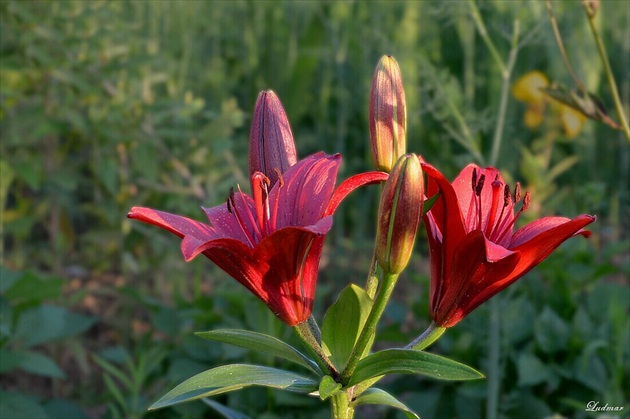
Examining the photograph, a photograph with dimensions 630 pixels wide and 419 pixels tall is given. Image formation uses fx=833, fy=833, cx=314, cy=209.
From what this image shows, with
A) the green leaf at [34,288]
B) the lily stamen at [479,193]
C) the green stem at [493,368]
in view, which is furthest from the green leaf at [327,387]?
the green leaf at [34,288]

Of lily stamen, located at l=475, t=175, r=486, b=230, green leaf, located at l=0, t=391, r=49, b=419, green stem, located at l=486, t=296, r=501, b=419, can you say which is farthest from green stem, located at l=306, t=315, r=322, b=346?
green leaf, located at l=0, t=391, r=49, b=419

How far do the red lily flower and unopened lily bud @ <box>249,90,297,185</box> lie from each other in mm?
31

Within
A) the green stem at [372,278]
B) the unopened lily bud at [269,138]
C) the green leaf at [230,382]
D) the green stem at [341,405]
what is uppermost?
the unopened lily bud at [269,138]

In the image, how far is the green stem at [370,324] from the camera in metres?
0.91

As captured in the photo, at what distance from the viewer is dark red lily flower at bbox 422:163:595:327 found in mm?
893

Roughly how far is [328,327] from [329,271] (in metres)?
2.03

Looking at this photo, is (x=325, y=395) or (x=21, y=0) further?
(x=21, y=0)

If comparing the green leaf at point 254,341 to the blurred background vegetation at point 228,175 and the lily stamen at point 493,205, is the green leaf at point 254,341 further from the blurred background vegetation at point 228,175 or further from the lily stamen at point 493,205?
the blurred background vegetation at point 228,175

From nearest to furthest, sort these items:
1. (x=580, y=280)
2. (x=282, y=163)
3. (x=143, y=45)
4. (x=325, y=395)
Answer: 1. (x=325, y=395)
2. (x=282, y=163)
3. (x=580, y=280)
4. (x=143, y=45)

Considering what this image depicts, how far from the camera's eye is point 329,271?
3.00m

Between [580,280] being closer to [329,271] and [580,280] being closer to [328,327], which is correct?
[329,271]

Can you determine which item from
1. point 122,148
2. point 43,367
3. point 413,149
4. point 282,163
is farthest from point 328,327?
point 413,149

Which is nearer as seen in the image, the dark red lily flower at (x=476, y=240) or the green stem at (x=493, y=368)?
the dark red lily flower at (x=476, y=240)

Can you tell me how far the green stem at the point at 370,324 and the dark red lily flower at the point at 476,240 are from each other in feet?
0.23
